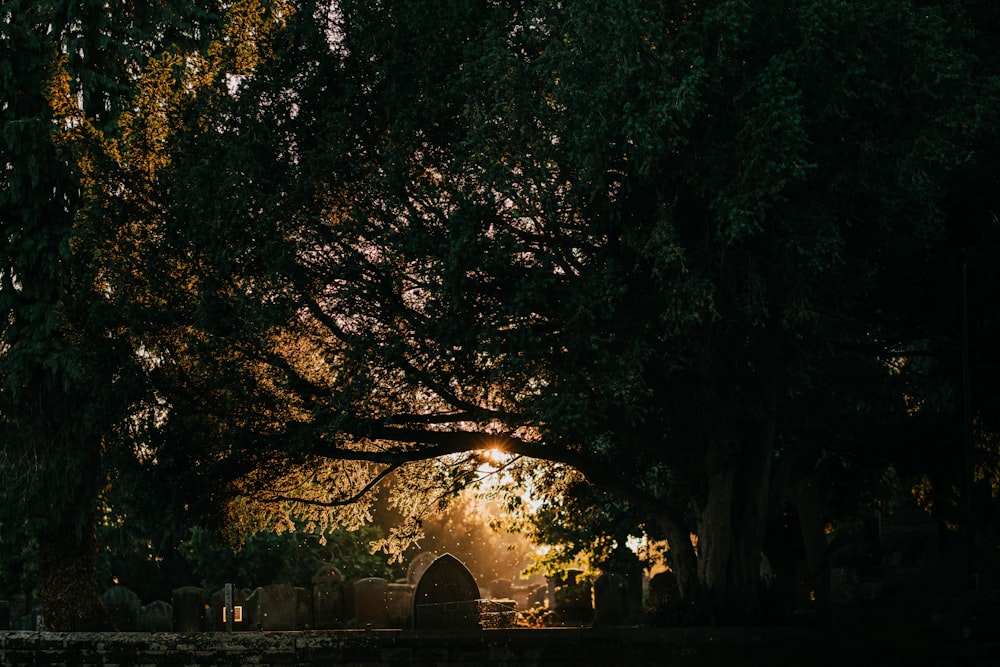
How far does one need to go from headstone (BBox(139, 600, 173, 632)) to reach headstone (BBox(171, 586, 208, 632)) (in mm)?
1213

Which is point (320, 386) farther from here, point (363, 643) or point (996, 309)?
point (996, 309)

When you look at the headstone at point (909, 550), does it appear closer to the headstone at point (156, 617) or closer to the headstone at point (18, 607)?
the headstone at point (156, 617)

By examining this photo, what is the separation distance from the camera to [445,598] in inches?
769

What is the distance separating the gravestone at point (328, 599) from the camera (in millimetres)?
25734

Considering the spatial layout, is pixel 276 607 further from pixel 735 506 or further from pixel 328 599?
pixel 735 506

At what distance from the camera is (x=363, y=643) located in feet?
42.5

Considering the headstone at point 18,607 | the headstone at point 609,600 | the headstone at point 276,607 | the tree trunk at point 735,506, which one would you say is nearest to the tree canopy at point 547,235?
the tree trunk at point 735,506

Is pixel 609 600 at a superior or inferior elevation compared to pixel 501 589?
superior

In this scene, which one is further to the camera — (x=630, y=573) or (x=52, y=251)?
(x=630, y=573)

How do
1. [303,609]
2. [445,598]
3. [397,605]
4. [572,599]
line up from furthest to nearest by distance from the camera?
1. [397,605]
2. [572,599]
3. [303,609]
4. [445,598]

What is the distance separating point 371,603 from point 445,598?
710 centimetres

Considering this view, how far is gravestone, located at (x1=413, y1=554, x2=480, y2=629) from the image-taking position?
18625 millimetres

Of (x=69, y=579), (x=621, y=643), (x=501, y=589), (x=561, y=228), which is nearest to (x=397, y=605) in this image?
(x=69, y=579)

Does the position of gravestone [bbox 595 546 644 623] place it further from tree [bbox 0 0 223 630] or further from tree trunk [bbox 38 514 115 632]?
tree [bbox 0 0 223 630]
